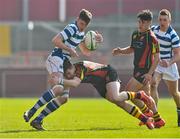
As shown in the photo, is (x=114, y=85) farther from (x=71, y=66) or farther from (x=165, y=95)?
(x=165, y=95)

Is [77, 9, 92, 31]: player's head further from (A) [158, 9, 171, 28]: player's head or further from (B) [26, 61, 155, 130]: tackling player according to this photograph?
(A) [158, 9, 171, 28]: player's head

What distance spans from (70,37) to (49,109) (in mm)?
1214

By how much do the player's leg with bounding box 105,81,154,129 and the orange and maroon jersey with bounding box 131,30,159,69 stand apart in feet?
1.90

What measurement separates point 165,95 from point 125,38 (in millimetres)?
3962

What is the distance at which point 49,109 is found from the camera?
12758 mm

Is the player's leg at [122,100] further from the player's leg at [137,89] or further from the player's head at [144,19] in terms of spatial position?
the player's head at [144,19]

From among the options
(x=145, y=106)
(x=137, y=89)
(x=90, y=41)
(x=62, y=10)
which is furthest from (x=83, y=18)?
(x=62, y=10)

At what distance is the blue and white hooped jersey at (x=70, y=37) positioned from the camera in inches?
502

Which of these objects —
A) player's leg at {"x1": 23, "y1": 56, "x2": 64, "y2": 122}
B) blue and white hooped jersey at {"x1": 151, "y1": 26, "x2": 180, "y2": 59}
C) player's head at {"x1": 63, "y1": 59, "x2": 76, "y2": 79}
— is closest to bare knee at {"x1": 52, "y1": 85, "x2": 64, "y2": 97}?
player's leg at {"x1": 23, "y1": 56, "x2": 64, "y2": 122}

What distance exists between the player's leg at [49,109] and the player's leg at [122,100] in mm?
721

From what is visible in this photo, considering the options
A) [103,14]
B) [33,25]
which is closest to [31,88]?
[33,25]

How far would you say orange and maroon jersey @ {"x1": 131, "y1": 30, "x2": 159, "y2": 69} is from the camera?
12922 millimetres

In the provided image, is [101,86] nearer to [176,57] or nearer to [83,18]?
[83,18]

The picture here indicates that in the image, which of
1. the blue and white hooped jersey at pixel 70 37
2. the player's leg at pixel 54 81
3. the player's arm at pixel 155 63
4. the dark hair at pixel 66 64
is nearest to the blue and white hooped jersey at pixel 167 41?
the player's arm at pixel 155 63
